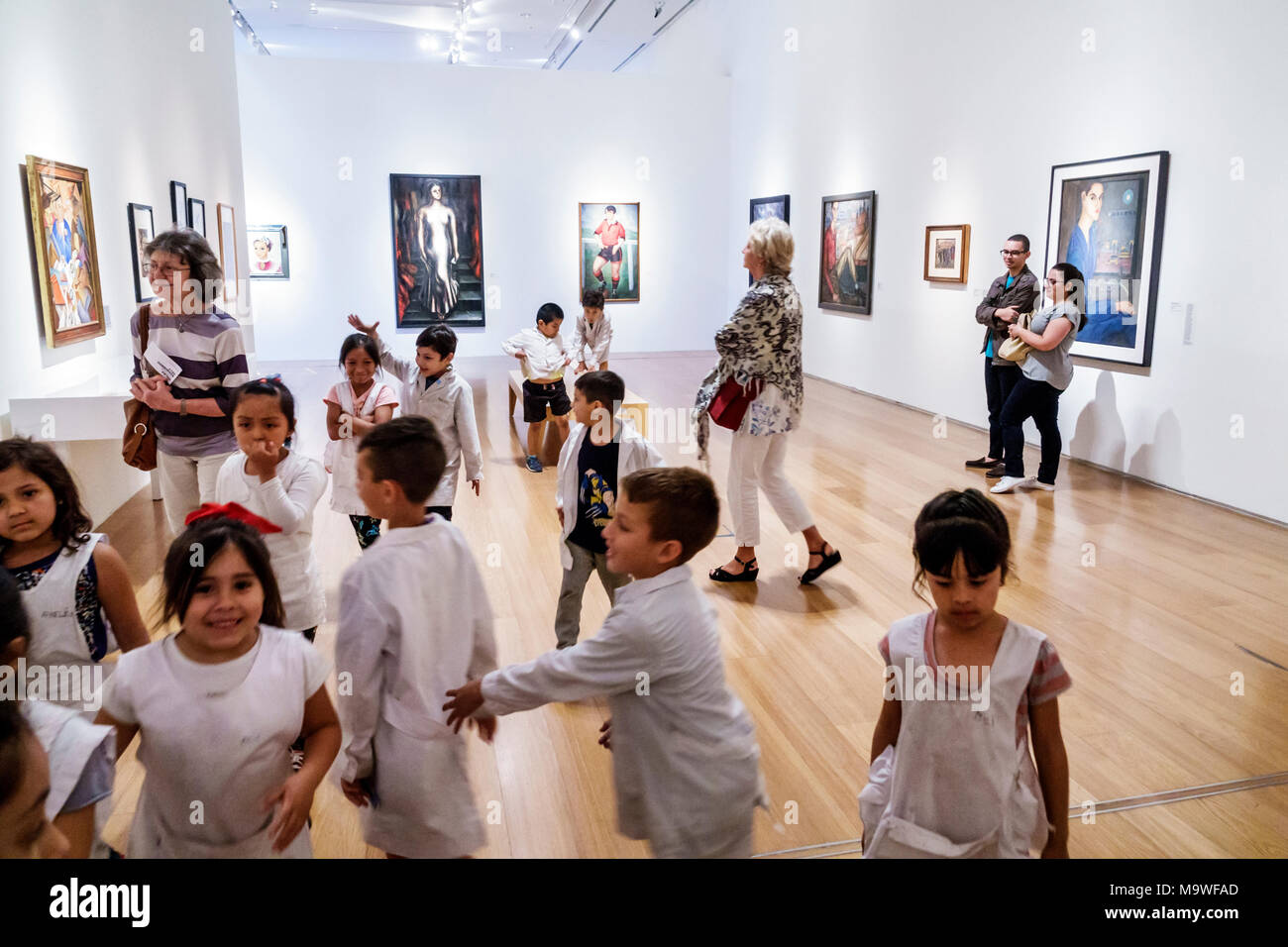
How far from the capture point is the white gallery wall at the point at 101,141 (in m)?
5.69

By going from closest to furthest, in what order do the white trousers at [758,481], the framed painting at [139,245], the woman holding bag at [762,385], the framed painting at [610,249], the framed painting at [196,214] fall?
the woman holding bag at [762,385]
the white trousers at [758,481]
the framed painting at [139,245]
the framed painting at [196,214]
the framed painting at [610,249]

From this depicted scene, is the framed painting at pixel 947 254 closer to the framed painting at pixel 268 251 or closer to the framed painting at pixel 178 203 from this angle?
the framed painting at pixel 178 203

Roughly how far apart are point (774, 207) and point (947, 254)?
18.1 feet

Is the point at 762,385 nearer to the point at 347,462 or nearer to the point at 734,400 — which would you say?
the point at 734,400

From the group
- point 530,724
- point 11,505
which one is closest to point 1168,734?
point 530,724

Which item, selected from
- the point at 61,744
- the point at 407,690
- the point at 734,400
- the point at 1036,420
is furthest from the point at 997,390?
the point at 61,744

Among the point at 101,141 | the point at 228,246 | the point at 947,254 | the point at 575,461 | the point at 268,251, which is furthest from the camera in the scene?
the point at 268,251

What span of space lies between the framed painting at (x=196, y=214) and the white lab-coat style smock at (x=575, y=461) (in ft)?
25.9

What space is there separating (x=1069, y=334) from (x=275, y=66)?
555 inches

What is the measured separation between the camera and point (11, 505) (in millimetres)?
2328

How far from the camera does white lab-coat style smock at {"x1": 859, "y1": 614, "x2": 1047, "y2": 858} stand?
2027 mm

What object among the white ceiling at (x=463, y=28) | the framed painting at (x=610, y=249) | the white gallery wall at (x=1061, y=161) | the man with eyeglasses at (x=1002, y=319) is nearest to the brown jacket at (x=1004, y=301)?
the man with eyeglasses at (x=1002, y=319)

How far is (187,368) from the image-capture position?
416 centimetres

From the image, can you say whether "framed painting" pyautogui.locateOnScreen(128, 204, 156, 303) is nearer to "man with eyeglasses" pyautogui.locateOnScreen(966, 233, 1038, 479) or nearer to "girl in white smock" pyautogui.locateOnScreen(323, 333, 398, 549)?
"girl in white smock" pyautogui.locateOnScreen(323, 333, 398, 549)
